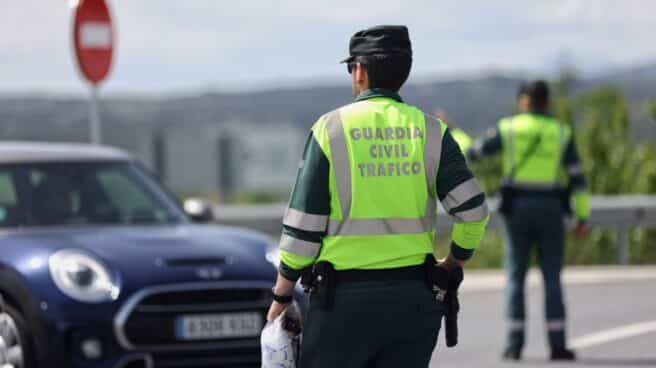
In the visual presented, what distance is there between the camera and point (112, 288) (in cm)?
872

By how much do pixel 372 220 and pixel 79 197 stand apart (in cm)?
484

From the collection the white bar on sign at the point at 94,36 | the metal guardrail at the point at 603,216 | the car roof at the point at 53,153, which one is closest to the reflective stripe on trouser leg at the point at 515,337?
the car roof at the point at 53,153

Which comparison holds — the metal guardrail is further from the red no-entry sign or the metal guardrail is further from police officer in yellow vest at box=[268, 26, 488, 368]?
police officer in yellow vest at box=[268, 26, 488, 368]

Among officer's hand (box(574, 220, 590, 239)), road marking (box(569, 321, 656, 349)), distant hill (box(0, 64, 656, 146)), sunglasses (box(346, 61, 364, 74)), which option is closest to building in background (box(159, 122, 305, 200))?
distant hill (box(0, 64, 656, 146))

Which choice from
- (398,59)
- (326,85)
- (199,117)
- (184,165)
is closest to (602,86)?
(184,165)

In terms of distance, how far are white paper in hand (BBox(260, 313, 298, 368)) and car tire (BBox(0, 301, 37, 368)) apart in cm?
320

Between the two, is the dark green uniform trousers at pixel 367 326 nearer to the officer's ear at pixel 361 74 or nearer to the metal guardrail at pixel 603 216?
the officer's ear at pixel 361 74

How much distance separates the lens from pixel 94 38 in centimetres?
1509

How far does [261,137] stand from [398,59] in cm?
4441

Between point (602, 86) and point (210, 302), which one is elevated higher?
point (210, 302)

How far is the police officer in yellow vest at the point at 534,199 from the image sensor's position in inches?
448

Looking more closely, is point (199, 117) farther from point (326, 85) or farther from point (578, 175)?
point (578, 175)

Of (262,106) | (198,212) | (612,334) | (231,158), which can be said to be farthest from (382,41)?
(262,106)

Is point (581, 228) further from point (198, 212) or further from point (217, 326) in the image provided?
point (217, 326)
